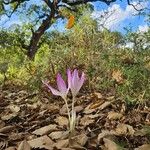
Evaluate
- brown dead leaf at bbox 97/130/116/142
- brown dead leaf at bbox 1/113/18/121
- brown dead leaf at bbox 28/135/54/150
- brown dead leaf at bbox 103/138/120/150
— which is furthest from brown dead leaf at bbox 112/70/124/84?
brown dead leaf at bbox 103/138/120/150

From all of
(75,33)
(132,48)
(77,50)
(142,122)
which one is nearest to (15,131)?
(142,122)

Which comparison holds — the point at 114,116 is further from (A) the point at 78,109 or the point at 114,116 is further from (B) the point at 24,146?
(B) the point at 24,146

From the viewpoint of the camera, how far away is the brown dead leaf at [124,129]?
343 centimetres

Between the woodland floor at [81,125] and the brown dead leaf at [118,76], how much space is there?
0.36m

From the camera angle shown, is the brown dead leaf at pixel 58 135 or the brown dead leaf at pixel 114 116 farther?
the brown dead leaf at pixel 114 116

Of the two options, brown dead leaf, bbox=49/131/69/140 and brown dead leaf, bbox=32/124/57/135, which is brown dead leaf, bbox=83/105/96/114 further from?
brown dead leaf, bbox=49/131/69/140

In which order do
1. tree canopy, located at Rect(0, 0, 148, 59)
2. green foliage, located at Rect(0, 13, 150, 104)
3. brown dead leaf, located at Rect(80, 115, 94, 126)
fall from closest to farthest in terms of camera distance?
1. brown dead leaf, located at Rect(80, 115, 94, 126)
2. green foliage, located at Rect(0, 13, 150, 104)
3. tree canopy, located at Rect(0, 0, 148, 59)

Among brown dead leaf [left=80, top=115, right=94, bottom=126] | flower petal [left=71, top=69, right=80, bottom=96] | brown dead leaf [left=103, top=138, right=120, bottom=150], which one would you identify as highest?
flower petal [left=71, top=69, right=80, bottom=96]

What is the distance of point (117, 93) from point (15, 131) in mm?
1131

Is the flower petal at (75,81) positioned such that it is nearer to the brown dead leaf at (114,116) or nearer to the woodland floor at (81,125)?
the woodland floor at (81,125)

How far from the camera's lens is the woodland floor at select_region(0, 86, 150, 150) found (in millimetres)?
3234

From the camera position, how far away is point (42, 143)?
10.9ft

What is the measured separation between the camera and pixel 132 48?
5766 millimetres

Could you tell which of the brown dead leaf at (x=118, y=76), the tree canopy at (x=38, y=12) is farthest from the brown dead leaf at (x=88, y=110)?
the tree canopy at (x=38, y=12)
